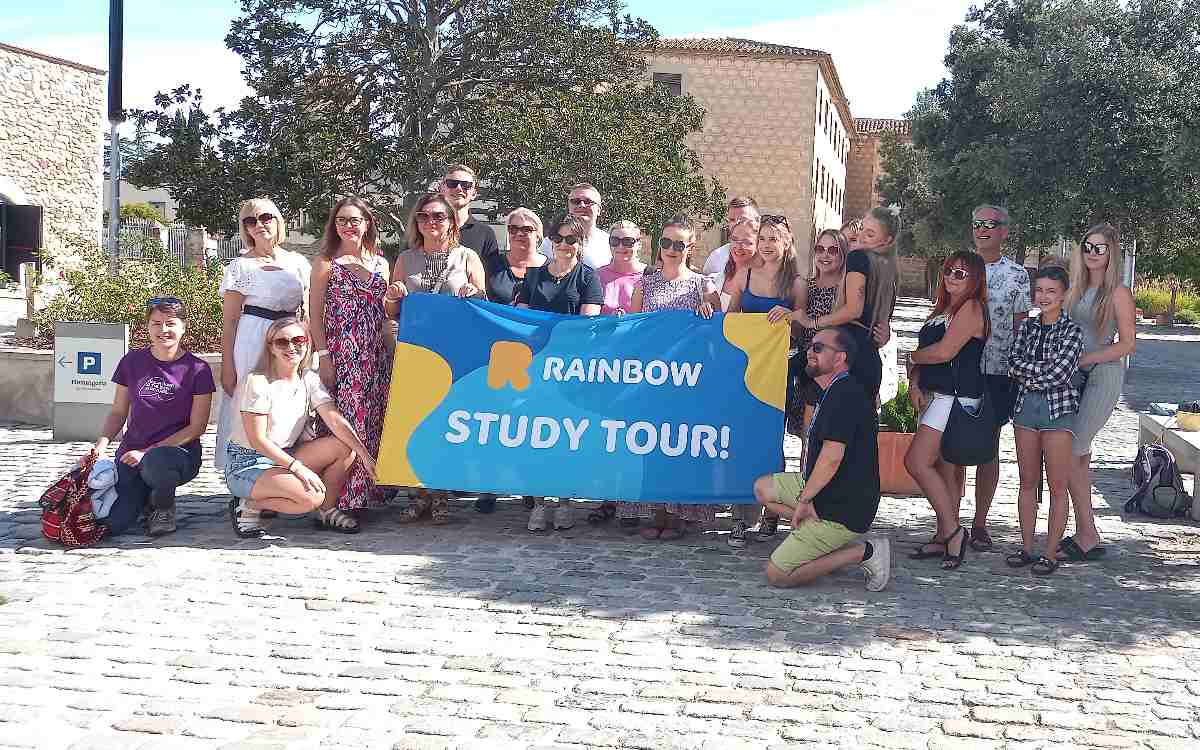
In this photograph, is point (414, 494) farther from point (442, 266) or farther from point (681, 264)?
point (681, 264)

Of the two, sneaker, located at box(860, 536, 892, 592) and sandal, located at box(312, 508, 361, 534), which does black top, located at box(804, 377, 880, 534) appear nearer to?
sneaker, located at box(860, 536, 892, 592)

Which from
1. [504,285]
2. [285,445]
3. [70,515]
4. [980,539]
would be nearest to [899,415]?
[980,539]

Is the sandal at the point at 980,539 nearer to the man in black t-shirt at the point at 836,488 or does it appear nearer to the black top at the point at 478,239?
the man in black t-shirt at the point at 836,488

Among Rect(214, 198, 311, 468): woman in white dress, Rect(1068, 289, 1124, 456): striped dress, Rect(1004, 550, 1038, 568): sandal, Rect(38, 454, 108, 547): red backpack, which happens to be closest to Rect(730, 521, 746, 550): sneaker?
Rect(1004, 550, 1038, 568): sandal

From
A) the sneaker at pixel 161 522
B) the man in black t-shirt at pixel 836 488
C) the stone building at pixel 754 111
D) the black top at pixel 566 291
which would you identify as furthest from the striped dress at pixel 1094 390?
the stone building at pixel 754 111

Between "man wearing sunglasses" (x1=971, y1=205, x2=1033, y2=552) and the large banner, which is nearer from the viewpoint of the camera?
"man wearing sunglasses" (x1=971, y1=205, x2=1033, y2=552)

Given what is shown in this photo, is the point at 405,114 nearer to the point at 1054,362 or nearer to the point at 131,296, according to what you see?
Answer: the point at 131,296

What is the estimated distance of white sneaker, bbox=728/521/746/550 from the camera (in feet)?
22.8

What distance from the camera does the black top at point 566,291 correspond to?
7.44 m

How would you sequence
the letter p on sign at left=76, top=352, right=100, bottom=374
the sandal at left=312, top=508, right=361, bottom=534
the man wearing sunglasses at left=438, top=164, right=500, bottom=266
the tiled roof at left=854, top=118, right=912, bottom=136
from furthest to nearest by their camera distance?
the tiled roof at left=854, top=118, right=912, bottom=136 < the letter p on sign at left=76, top=352, right=100, bottom=374 < the man wearing sunglasses at left=438, top=164, right=500, bottom=266 < the sandal at left=312, top=508, right=361, bottom=534

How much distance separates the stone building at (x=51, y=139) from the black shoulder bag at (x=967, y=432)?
121 feet

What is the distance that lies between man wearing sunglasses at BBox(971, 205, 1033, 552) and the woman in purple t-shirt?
4636 millimetres

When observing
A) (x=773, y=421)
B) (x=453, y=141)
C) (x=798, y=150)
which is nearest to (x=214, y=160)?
(x=453, y=141)

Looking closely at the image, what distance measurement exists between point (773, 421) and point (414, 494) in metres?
2.30
